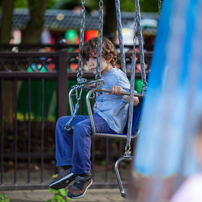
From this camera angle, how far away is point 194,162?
2.28 meters

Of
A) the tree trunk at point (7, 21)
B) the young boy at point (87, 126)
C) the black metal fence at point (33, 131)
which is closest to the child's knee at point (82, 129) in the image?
the young boy at point (87, 126)

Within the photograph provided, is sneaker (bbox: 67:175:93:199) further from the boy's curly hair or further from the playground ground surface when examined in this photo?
the playground ground surface

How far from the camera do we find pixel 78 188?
4.23m

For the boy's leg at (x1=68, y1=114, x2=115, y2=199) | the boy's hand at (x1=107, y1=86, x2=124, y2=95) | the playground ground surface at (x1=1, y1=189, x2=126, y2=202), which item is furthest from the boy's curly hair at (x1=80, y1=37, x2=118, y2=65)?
the playground ground surface at (x1=1, y1=189, x2=126, y2=202)

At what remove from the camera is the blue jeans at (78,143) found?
13.8ft

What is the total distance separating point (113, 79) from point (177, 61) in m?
2.11

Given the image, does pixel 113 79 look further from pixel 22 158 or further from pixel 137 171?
pixel 22 158

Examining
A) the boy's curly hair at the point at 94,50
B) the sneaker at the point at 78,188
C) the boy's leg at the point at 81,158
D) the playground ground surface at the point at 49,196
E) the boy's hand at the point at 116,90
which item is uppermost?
the boy's curly hair at the point at 94,50

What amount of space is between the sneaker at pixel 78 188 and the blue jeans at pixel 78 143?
6 centimetres

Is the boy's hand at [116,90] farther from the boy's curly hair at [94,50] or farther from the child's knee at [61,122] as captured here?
the child's knee at [61,122]

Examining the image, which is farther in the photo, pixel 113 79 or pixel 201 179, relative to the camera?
pixel 113 79

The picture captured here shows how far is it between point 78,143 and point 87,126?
5.7 inches

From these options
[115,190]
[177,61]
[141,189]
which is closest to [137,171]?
[141,189]

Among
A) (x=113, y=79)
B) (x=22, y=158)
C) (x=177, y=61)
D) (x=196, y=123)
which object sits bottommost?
(x=22, y=158)
